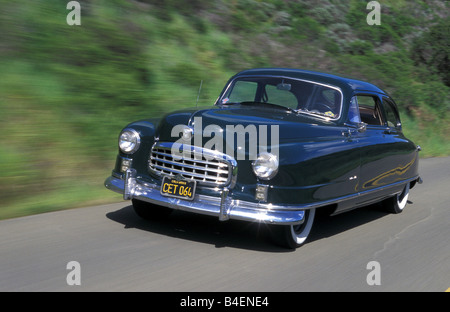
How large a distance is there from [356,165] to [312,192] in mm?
937

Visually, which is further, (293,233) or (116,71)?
(116,71)

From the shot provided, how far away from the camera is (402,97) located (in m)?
18.3

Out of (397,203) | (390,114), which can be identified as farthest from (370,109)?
(397,203)

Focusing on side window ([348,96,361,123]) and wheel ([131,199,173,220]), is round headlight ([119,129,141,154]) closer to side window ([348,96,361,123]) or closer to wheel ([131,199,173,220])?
wheel ([131,199,173,220])

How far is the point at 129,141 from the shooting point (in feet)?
18.9

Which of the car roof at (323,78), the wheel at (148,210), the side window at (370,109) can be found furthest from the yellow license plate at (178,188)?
the side window at (370,109)

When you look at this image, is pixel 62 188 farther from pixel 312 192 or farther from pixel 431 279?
pixel 431 279

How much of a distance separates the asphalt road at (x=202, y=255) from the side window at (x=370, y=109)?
1.23m

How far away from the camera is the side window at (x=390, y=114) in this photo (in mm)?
7418

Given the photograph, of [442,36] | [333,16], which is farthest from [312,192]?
[442,36]

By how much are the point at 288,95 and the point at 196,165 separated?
5.57 ft

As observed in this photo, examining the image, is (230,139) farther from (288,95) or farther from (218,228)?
(288,95)

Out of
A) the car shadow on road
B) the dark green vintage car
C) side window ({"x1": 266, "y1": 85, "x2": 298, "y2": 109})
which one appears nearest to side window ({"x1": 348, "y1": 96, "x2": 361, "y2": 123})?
the dark green vintage car

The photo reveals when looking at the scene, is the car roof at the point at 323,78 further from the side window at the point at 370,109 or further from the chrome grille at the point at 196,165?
the chrome grille at the point at 196,165
